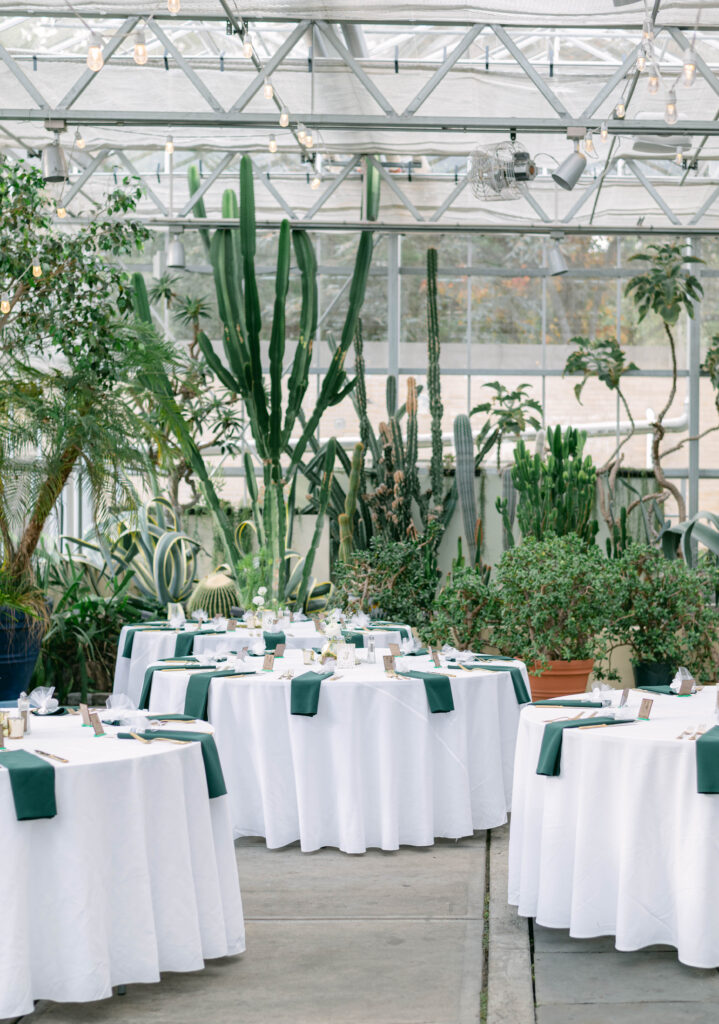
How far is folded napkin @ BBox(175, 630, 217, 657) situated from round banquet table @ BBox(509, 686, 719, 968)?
3.06 meters

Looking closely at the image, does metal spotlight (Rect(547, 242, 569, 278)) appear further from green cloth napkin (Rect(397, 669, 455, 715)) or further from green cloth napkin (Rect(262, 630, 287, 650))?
green cloth napkin (Rect(397, 669, 455, 715))

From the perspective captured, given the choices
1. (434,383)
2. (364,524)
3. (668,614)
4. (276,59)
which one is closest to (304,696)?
(668,614)

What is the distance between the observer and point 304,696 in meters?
4.79

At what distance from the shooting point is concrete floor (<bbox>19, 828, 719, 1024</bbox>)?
10.5ft

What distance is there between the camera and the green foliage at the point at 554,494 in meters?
9.49

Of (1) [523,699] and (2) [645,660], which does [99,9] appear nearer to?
(1) [523,699]

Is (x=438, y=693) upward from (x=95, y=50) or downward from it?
downward

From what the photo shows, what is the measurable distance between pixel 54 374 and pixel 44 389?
12cm

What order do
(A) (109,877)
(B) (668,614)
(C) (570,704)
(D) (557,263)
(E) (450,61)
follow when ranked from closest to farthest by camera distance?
(A) (109,877) < (C) (570,704) < (E) (450,61) < (B) (668,614) < (D) (557,263)

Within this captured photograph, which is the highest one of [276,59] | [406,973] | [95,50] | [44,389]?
[276,59]

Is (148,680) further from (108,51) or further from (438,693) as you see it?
(108,51)

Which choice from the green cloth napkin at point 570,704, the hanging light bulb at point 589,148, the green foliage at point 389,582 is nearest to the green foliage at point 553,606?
the green foliage at point 389,582

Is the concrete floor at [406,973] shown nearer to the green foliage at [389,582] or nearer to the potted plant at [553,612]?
the potted plant at [553,612]

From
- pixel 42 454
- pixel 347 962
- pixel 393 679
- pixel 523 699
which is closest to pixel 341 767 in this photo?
pixel 393 679
